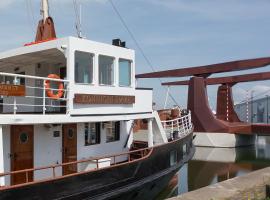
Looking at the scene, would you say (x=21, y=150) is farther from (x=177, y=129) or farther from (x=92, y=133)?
(x=177, y=129)

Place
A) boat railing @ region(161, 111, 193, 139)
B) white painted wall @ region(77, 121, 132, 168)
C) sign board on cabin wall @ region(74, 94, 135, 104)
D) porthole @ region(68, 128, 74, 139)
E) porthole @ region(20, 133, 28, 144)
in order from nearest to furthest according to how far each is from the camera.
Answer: porthole @ region(20, 133, 28, 144)
sign board on cabin wall @ region(74, 94, 135, 104)
porthole @ region(68, 128, 74, 139)
white painted wall @ region(77, 121, 132, 168)
boat railing @ region(161, 111, 193, 139)

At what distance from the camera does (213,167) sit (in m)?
25.6

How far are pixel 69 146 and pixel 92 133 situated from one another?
3.66 ft

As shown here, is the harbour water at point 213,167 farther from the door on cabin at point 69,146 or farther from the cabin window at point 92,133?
the door on cabin at point 69,146


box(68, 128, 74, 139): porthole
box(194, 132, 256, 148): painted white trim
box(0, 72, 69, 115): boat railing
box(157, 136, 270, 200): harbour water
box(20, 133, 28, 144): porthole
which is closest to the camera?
box(0, 72, 69, 115): boat railing

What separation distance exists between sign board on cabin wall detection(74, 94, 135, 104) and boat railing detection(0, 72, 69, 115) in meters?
0.41

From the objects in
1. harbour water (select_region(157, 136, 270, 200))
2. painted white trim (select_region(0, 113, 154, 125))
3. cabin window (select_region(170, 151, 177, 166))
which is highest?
painted white trim (select_region(0, 113, 154, 125))

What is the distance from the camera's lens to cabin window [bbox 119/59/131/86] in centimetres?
1206

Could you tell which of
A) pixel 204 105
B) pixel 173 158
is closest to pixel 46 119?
pixel 173 158

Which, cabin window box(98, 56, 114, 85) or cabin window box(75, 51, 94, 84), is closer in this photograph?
cabin window box(75, 51, 94, 84)

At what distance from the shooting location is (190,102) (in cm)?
3762

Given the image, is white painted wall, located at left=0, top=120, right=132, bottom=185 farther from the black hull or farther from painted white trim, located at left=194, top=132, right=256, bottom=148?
painted white trim, located at left=194, top=132, right=256, bottom=148

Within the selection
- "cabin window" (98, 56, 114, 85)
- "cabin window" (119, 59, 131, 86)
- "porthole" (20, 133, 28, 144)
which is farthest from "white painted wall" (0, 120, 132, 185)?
"cabin window" (119, 59, 131, 86)

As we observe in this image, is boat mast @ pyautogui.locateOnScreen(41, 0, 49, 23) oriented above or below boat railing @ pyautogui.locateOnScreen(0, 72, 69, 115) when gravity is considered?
above
